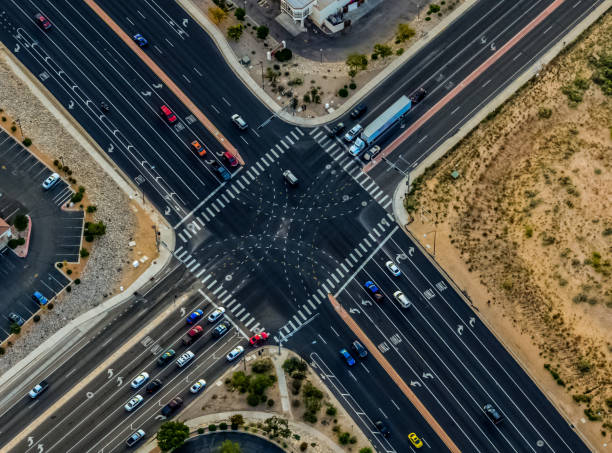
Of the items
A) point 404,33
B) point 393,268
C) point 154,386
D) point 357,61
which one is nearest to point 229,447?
point 154,386

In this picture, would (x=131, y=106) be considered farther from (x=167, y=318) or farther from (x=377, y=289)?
(x=377, y=289)

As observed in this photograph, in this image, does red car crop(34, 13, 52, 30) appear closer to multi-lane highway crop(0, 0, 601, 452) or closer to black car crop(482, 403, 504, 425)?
multi-lane highway crop(0, 0, 601, 452)

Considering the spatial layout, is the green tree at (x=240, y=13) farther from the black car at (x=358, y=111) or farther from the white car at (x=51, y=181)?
the white car at (x=51, y=181)

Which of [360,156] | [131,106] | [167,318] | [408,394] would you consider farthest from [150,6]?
[408,394]

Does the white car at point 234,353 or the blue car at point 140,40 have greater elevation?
the blue car at point 140,40

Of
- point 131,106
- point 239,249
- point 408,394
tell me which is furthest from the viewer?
point 131,106

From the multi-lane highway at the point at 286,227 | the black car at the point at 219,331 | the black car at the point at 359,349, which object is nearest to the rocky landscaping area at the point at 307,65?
the multi-lane highway at the point at 286,227

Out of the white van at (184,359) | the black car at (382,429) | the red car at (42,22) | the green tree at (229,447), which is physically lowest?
the black car at (382,429)
